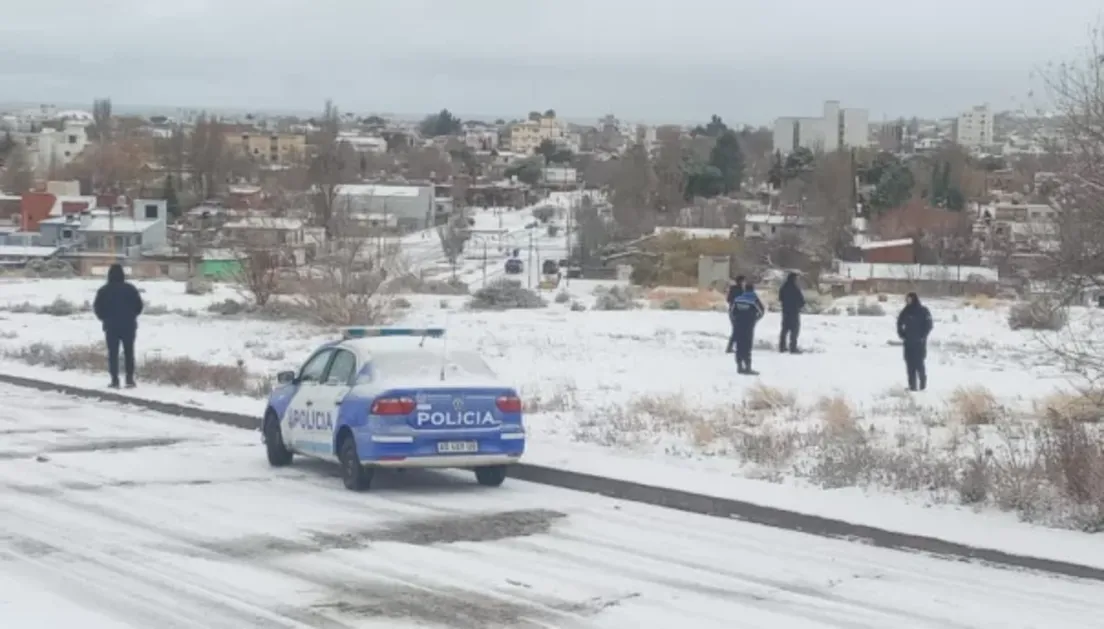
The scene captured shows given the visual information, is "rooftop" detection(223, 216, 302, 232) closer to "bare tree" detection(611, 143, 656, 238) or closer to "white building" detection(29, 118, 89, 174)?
"bare tree" detection(611, 143, 656, 238)

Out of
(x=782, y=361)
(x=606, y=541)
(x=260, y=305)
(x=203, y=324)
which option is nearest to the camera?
(x=606, y=541)

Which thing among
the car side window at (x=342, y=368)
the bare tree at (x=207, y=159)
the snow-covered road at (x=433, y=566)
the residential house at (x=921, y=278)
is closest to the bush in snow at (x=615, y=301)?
the residential house at (x=921, y=278)

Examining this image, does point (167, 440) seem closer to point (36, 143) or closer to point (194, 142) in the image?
point (194, 142)

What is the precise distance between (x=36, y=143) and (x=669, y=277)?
137m

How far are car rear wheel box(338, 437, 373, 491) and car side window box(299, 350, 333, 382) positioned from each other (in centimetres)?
134

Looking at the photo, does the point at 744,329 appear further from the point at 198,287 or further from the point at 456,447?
the point at 198,287

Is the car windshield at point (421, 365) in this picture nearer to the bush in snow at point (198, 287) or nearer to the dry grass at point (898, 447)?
the dry grass at point (898, 447)

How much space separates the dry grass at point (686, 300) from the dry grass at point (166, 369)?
80.0 feet

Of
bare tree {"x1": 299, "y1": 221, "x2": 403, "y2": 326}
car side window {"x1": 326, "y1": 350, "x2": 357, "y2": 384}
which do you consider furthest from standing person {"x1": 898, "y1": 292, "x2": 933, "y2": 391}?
bare tree {"x1": 299, "y1": 221, "x2": 403, "y2": 326}

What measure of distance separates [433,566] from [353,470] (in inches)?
149

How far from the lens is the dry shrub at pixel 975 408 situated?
1956 cm

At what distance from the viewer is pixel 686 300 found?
5359cm

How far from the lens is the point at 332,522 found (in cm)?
1316

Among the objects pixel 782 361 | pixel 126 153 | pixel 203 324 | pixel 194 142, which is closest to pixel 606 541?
pixel 782 361
